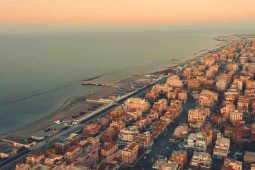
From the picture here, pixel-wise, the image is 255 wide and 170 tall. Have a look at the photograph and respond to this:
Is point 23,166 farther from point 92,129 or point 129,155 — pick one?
point 92,129

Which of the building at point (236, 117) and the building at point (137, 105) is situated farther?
the building at point (137, 105)

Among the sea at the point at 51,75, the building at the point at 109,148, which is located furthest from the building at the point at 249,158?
the sea at the point at 51,75

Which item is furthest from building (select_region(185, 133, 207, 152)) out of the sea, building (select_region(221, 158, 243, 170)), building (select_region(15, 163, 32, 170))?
the sea

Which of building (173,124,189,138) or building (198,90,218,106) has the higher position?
building (198,90,218,106)

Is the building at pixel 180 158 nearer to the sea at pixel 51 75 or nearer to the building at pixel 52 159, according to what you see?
the building at pixel 52 159

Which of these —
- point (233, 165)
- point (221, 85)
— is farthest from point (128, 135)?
point (221, 85)

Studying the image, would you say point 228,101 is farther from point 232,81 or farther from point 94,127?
point 94,127

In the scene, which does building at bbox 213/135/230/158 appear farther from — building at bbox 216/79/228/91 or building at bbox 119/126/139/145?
building at bbox 216/79/228/91
